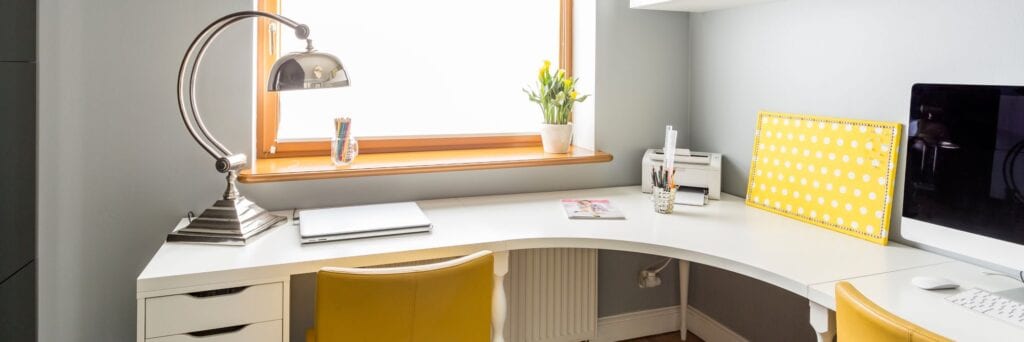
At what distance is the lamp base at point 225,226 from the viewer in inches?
64.8

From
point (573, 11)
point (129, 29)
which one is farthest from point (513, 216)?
point (129, 29)

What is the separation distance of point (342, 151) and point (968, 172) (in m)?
1.74

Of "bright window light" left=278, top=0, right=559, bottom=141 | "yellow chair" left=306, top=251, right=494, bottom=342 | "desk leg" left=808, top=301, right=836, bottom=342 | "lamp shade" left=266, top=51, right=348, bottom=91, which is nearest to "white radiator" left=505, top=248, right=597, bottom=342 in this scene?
"bright window light" left=278, top=0, right=559, bottom=141

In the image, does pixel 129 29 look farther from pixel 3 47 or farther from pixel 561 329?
pixel 561 329

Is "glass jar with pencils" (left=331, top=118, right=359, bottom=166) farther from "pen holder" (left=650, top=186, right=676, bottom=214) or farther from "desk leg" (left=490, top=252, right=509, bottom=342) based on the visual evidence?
"pen holder" (left=650, top=186, right=676, bottom=214)

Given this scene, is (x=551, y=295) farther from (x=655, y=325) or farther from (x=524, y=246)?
(x=524, y=246)

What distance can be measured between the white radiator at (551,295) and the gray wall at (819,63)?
0.54 m

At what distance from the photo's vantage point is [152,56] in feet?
6.14

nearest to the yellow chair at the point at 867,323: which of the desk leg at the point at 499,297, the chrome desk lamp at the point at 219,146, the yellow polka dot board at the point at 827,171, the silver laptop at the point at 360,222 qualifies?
the yellow polka dot board at the point at 827,171

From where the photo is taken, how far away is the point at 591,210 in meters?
2.06

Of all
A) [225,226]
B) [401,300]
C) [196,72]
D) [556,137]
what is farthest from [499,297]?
[196,72]

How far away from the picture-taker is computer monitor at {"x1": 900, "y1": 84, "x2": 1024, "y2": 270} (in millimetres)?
1318

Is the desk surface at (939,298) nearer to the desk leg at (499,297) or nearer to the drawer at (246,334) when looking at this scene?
the desk leg at (499,297)

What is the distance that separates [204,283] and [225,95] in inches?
29.2
